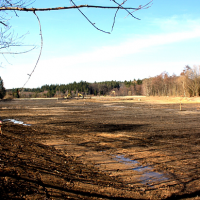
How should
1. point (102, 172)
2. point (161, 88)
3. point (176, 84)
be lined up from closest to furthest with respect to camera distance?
1. point (102, 172)
2. point (176, 84)
3. point (161, 88)

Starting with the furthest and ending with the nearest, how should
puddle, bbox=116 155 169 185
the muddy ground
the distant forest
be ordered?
the distant forest < puddle, bbox=116 155 169 185 < the muddy ground

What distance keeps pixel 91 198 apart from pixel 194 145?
28.8 feet

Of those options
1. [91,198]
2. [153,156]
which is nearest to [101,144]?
[153,156]

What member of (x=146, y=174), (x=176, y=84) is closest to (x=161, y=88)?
(x=176, y=84)

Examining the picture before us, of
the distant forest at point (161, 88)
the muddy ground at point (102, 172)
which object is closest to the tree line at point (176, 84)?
the distant forest at point (161, 88)

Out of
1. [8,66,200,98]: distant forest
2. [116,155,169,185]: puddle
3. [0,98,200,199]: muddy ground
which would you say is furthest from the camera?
[8,66,200,98]: distant forest

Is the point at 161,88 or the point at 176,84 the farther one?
the point at 161,88

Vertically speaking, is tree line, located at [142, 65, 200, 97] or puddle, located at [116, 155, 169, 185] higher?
tree line, located at [142, 65, 200, 97]

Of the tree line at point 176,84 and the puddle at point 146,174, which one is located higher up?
the tree line at point 176,84

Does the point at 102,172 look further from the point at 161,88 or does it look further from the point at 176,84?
the point at 161,88

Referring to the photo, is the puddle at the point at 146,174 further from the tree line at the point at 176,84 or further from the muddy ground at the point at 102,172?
the tree line at the point at 176,84

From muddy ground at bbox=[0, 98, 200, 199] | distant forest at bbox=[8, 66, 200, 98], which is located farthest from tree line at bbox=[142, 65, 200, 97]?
muddy ground at bbox=[0, 98, 200, 199]

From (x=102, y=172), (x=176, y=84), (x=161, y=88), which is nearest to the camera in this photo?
(x=102, y=172)

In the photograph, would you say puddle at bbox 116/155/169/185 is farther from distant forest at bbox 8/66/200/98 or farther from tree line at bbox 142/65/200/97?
tree line at bbox 142/65/200/97
